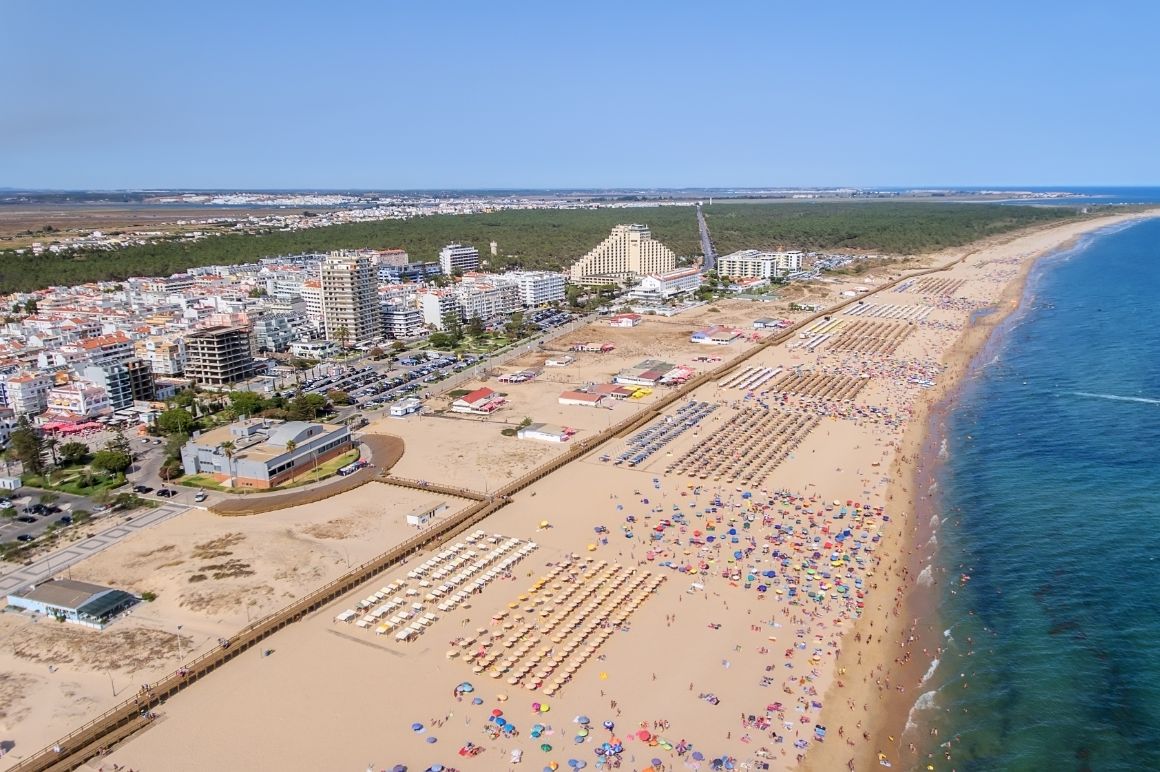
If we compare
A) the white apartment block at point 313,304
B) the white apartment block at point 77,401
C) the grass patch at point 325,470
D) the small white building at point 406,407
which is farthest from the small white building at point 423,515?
the white apartment block at point 313,304

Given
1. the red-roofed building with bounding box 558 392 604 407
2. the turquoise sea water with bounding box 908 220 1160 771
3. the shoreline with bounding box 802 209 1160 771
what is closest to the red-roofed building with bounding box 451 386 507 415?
the red-roofed building with bounding box 558 392 604 407

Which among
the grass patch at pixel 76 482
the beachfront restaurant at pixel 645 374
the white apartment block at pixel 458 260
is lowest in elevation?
the grass patch at pixel 76 482

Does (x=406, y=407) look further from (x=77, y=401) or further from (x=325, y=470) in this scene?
(x=77, y=401)

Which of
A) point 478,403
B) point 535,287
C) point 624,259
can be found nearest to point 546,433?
point 478,403

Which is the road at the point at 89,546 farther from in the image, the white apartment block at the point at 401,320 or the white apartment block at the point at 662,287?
the white apartment block at the point at 662,287

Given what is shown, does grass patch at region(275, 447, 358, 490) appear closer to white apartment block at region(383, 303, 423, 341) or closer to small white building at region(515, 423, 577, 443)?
small white building at region(515, 423, 577, 443)

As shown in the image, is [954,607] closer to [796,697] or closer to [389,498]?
[796,697]

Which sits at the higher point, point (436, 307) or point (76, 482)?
point (436, 307)
